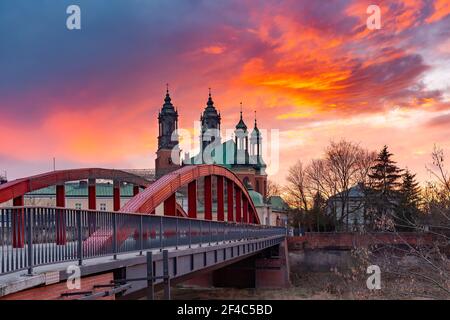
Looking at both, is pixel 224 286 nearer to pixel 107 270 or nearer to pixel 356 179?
pixel 356 179

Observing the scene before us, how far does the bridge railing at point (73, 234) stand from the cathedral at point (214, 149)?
3090 inches

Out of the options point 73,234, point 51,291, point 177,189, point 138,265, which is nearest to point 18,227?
point 51,291

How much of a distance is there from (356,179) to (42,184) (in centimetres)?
4016

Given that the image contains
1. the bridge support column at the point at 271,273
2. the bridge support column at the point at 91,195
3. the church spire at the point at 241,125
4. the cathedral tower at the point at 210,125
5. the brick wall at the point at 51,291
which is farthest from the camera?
the church spire at the point at 241,125

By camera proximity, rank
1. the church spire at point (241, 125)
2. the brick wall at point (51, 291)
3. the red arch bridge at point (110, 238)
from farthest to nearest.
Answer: the church spire at point (241, 125) < the red arch bridge at point (110, 238) < the brick wall at point (51, 291)

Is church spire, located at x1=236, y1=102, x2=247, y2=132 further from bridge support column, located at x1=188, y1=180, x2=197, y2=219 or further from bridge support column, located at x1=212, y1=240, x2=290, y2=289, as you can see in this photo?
bridge support column, located at x1=188, y1=180, x2=197, y2=219

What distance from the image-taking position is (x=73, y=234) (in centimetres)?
1039

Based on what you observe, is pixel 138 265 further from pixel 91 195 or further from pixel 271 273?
pixel 271 273

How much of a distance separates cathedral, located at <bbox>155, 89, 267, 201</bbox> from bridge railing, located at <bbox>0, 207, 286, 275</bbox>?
257 ft

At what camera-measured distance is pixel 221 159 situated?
10131cm

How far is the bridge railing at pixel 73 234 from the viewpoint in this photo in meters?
8.38

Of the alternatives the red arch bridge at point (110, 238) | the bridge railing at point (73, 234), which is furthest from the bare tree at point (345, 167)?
the bridge railing at point (73, 234)

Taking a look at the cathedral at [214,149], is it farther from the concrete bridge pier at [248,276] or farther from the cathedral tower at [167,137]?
the concrete bridge pier at [248,276]

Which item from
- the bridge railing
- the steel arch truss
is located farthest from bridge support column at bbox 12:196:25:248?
the steel arch truss
